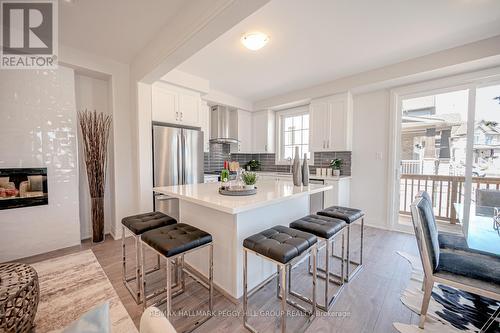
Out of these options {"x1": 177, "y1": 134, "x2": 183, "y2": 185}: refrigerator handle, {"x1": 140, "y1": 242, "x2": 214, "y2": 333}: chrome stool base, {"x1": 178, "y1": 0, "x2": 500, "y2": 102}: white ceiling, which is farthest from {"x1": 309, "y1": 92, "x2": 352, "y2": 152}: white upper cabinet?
{"x1": 140, "y1": 242, "x2": 214, "y2": 333}: chrome stool base

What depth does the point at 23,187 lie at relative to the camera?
243cm

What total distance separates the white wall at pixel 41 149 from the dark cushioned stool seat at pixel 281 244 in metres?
2.72

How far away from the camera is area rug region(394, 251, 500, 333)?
147 cm

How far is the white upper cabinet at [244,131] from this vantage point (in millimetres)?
4906

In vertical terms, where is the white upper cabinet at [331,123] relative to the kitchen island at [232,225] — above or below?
above

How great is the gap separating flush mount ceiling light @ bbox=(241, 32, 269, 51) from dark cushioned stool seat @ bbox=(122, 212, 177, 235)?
2.06m

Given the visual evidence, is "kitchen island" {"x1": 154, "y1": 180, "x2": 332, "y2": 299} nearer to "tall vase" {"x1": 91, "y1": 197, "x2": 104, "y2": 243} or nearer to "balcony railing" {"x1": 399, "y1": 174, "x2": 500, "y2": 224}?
"tall vase" {"x1": 91, "y1": 197, "x2": 104, "y2": 243}

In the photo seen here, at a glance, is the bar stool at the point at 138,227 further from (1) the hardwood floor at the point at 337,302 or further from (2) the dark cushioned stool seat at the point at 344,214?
(2) the dark cushioned stool seat at the point at 344,214

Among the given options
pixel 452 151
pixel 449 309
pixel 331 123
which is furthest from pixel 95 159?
pixel 452 151

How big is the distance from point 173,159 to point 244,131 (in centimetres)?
224

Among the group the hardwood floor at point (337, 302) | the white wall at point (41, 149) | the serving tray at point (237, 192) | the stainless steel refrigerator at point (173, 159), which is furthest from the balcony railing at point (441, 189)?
the white wall at point (41, 149)

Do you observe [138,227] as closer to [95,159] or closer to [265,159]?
[95,159]

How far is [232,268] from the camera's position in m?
1.76

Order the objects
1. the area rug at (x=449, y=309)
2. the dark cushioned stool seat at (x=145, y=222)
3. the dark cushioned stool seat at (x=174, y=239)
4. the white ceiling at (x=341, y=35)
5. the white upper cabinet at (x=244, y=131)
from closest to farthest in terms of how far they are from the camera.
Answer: the dark cushioned stool seat at (x=174, y=239) → the area rug at (x=449, y=309) → the dark cushioned stool seat at (x=145, y=222) → the white ceiling at (x=341, y=35) → the white upper cabinet at (x=244, y=131)
